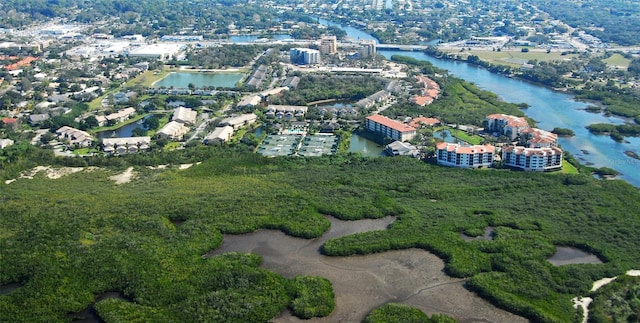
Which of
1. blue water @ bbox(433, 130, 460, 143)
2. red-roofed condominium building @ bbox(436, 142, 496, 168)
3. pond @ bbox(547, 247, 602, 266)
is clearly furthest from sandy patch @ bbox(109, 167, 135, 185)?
pond @ bbox(547, 247, 602, 266)

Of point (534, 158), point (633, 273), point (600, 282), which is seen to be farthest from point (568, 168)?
point (600, 282)

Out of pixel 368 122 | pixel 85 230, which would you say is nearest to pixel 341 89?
pixel 368 122

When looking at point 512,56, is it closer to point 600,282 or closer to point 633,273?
point 633,273

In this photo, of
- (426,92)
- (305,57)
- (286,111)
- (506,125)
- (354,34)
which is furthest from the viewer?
(354,34)

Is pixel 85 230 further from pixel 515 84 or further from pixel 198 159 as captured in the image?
pixel 515 84

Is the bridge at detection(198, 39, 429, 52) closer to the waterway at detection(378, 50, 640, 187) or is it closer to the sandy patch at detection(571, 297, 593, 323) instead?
the waterway at detection(378, 50, 640, 187)

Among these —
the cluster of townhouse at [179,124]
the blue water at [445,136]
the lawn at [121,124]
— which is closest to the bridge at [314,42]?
the lawn at [121,124]
